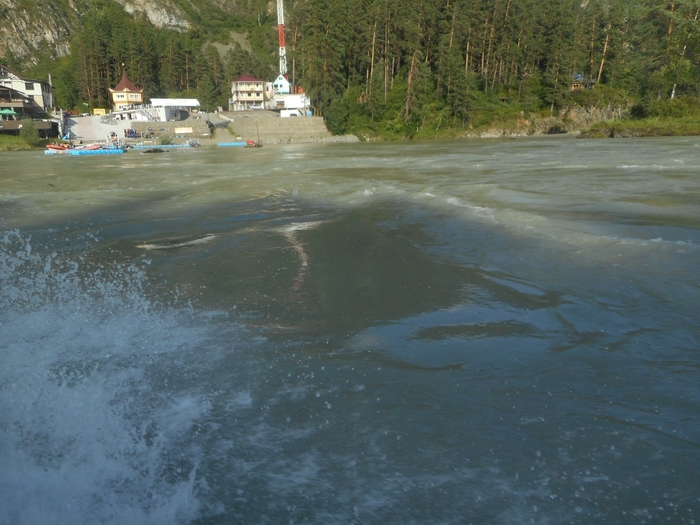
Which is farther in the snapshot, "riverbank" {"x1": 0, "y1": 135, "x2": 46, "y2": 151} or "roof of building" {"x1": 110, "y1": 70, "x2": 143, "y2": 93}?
"roof of building" {"x1": 110, "y1": 70, "x2": 143, "y2": 93}

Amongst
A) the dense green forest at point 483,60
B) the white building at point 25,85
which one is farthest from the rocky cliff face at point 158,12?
the dense green forest at point 483,60

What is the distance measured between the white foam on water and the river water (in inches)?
0.7

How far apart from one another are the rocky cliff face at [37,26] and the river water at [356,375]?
4530 inches

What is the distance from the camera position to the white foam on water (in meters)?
3.12

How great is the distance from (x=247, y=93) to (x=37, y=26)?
56889 millimetres

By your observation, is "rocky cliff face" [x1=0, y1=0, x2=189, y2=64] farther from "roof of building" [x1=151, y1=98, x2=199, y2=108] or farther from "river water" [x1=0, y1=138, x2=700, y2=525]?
"river water" [x1=0, y1=138, x2=700, y2=525]

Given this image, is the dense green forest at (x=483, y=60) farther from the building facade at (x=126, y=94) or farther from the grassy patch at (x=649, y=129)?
the building facade at (x=126, y=94)

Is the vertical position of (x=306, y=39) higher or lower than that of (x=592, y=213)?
higher

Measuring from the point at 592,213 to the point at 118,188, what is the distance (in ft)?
47.1

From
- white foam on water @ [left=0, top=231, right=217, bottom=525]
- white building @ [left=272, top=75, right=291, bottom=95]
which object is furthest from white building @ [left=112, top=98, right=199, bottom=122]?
white foam on water @ [left=0, top=231, right=217, bottom=525]

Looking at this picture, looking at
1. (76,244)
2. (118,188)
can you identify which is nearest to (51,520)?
(76,244)

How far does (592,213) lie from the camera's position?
10891 millimetres

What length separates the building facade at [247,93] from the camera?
80.0 metres

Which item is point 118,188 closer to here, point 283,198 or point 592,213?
point 283,198
